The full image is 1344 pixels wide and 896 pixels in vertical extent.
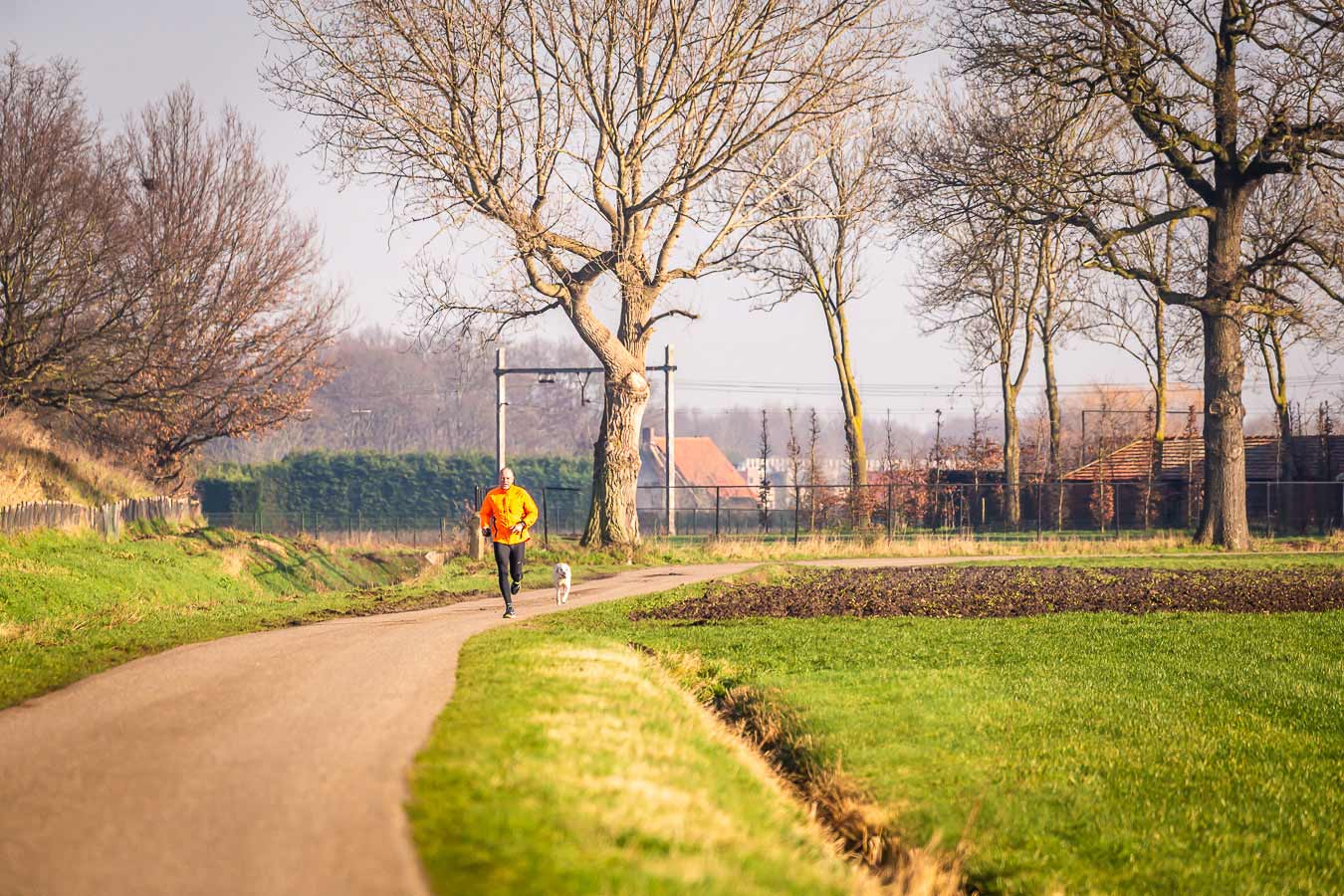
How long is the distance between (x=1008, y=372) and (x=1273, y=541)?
15385 millimetres

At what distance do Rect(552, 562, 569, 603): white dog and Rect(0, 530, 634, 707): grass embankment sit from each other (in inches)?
88.0

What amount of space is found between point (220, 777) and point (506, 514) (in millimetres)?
11758

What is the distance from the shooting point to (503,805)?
6.39 meters

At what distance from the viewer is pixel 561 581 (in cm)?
2103

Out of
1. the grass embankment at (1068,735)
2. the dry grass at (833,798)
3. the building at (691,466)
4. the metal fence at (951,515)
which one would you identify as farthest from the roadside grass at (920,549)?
the building at (691,466)

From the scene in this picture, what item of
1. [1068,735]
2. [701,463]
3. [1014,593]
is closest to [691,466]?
[701,463]

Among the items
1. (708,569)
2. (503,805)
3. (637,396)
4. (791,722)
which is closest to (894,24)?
(637,396)

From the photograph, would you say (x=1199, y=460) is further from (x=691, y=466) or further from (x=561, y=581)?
(x=691, y=466)

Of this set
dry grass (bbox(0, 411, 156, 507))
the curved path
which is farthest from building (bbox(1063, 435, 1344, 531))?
the curved path

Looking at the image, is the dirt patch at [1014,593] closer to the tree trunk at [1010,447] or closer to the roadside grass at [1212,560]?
the roadside grass at [1212,560]

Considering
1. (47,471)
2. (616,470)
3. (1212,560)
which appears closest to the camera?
(47,471)

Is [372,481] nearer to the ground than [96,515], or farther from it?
farther from it

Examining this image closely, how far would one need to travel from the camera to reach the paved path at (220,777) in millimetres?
5492

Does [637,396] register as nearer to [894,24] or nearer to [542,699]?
[894,24]
